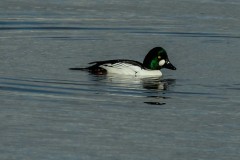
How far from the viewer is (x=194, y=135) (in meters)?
12.7

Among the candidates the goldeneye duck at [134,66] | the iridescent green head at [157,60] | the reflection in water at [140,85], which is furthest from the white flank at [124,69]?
the iridescent green head at [157,60]

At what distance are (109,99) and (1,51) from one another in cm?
455

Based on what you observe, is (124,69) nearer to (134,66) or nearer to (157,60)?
(134,66)

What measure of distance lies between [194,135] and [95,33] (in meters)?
9.14

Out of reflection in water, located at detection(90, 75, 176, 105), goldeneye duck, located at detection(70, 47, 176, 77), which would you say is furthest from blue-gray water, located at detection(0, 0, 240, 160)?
goldeneye duck, located at detection(70, 47, 176, 77)

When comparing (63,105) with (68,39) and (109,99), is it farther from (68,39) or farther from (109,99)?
(68,39)

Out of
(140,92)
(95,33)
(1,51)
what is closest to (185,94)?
(140,92)

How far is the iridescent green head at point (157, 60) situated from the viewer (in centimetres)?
1831

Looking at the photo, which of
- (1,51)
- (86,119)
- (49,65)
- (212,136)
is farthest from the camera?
(1,51)

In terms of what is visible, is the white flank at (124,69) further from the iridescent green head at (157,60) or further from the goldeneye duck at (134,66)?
the iridescent green head at (157,60)

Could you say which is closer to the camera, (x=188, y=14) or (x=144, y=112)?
(x=144, y=112)

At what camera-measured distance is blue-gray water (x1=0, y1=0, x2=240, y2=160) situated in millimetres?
12156

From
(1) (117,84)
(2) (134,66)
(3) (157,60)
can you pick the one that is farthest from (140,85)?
(3) (157,60)

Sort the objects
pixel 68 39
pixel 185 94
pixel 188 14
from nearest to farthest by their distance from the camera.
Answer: pixel 185 94
pixel 68 39
pixel 188 14
